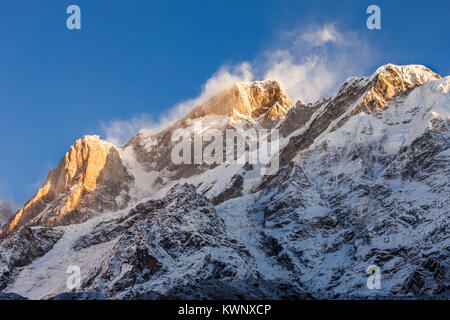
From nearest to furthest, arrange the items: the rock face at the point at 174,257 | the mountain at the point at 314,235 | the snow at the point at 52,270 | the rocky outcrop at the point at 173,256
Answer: the mountain at the point at 314,235
the rock face at the point at 174,257
the rocky outcrop at the point at 173,256
the snow at the point at 52,270

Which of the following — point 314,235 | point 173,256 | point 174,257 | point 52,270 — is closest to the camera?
point 174,257

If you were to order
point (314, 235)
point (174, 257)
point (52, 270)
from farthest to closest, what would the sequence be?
point (52, 270), point (314, 235), point (174, 257)

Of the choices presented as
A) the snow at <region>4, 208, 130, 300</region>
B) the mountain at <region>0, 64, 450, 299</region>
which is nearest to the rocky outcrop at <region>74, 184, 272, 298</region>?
the mountain at <region>0, 64, 450, 299</region>

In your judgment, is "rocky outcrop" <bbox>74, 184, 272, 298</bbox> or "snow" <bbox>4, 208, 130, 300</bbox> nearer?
"rocky outcrop" <bbox>74, 184, 272, 298</bbox>

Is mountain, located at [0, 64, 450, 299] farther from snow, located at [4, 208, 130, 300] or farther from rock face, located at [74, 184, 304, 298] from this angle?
snow, located at [4, 208, 130, 300]

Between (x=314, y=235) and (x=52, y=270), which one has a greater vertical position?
(x=52, y=270)

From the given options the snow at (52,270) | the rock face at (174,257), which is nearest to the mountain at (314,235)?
the rock face at (174,257)

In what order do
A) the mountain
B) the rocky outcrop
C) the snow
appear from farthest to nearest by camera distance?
the snow
the rocky outcrop
the mountain

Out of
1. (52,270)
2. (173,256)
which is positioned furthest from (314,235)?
(52,270)

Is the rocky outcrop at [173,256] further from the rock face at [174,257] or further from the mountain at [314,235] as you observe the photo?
the mountain at [314,235]

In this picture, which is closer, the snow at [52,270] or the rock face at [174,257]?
Answer: the rock face at [174,257]

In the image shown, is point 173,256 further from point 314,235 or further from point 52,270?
point 52,270
